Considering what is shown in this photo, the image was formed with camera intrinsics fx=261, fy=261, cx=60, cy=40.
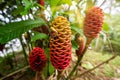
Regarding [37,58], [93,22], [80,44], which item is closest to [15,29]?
[37,58]

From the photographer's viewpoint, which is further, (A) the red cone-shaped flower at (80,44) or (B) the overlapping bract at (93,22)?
(A) the red cone-shaped flower at (80,44)

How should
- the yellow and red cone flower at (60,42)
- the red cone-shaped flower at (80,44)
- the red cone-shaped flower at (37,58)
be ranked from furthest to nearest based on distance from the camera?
the red cone-shaped flower at (80,44)
the red cone-shaped flower at (37,58)
the yellow and red cone flower at (60,42)

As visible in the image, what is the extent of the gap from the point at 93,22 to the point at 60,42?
0.18 m

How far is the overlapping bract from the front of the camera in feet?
3.44

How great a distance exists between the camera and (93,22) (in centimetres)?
105

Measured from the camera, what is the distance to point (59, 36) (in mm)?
959

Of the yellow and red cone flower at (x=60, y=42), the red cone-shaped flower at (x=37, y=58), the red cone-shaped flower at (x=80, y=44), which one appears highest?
the yellow and red cone flower at (x=60, y=42)

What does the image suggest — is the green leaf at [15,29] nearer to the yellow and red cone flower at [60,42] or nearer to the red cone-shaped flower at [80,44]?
the yellow and red cone flower at [60,42]

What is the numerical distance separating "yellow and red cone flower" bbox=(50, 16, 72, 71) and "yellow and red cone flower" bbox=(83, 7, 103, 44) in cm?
12

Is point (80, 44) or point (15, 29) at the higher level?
point (15, 29)

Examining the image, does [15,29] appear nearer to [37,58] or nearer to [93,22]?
[37,58]

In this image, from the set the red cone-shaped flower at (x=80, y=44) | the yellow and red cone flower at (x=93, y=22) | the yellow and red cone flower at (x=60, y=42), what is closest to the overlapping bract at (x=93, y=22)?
the yellow and red cone flower at (x=93, y=22)

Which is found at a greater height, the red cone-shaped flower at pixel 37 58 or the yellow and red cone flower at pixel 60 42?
the yellow and red cone flower at pixel 60 42

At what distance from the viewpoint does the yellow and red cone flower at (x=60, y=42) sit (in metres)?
0.96
